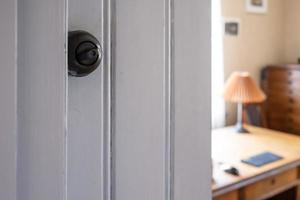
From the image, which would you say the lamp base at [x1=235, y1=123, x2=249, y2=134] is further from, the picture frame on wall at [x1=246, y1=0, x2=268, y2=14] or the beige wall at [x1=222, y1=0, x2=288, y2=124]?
the picture frame on wall at [x1=246, y1=0, x2=268, y2=14]

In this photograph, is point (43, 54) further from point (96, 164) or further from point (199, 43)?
point (199, 43)

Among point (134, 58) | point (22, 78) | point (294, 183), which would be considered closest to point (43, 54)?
point (22, 78)

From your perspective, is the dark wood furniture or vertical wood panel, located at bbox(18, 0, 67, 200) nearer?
vertical wood panel, located at bbox(18, 0, 67, 200)

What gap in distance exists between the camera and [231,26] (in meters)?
3.27

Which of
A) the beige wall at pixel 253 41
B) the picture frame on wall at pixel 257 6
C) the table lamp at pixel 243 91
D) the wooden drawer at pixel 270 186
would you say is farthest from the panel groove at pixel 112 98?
the picture frame on wall at pixel 257 6

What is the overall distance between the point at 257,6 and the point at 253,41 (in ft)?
1.11

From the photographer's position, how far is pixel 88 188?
51 cm

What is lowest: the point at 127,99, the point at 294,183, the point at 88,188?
the point at 294,183

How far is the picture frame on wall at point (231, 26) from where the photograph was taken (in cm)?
322

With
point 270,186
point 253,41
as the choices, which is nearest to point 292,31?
point 253,41

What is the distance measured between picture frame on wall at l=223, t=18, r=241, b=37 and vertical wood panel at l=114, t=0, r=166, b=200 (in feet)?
9.09

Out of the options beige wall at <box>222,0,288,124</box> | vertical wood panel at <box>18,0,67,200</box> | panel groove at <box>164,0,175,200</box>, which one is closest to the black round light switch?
vertical wood panel at <box>18,0,67,200</box>

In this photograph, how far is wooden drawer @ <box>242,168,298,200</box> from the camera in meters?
2.00

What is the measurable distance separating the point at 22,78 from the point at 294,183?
86.7 inches
